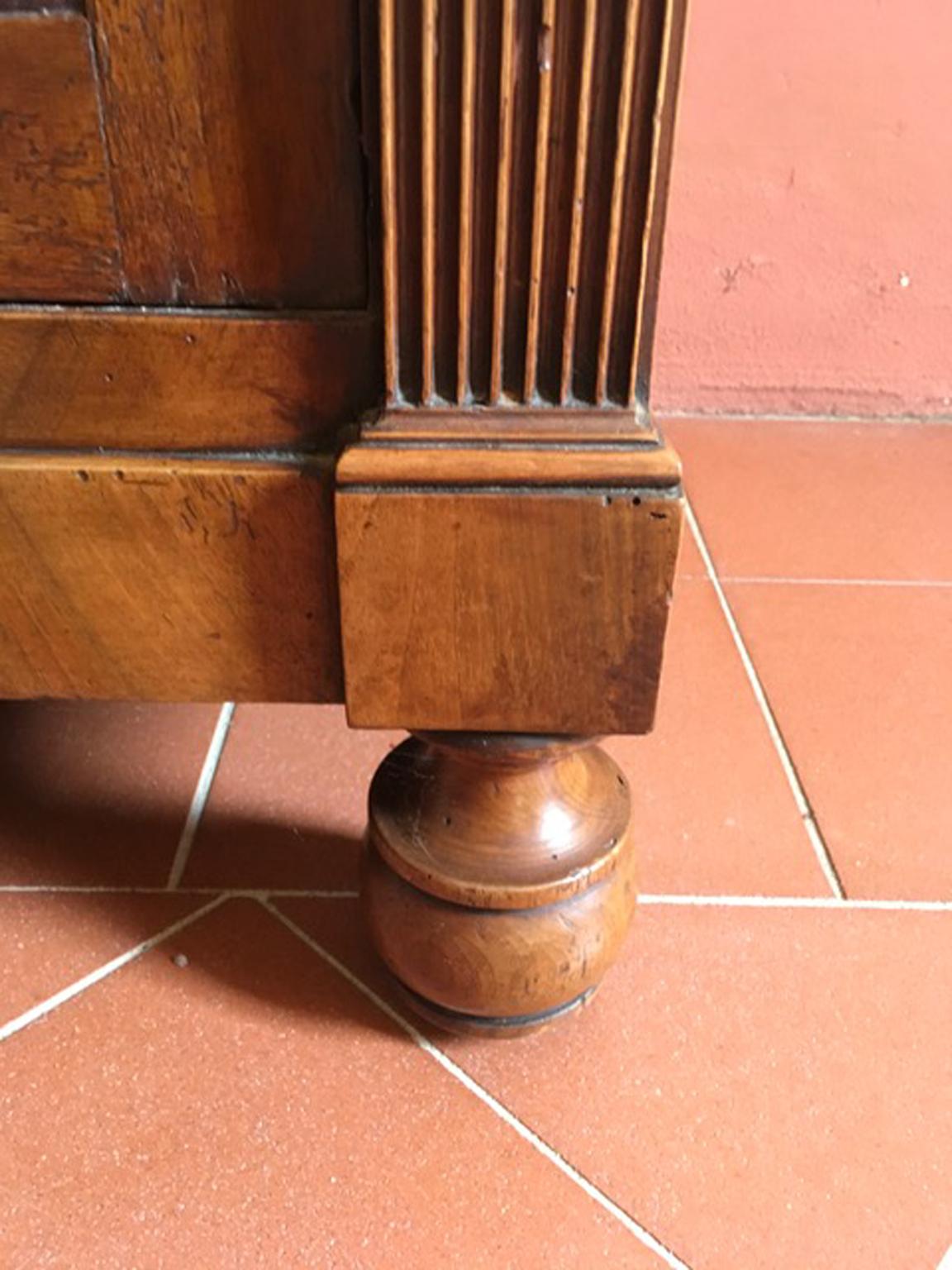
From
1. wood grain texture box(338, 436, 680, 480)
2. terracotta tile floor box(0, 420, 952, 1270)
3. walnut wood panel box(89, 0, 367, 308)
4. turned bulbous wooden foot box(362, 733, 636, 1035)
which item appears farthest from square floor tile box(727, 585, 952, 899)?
walnut wood panel box(89, 0, 367, 308)

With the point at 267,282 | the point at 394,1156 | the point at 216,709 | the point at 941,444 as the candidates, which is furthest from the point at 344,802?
the point at 941,444

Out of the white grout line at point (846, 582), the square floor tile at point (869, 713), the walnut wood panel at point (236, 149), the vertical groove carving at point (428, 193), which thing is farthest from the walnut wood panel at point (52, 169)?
the white grout line at point (846, 582)

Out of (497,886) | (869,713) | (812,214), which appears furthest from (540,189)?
(812,214)

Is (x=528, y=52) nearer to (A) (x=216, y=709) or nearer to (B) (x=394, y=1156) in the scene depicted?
(B) (x=394, y=1156)

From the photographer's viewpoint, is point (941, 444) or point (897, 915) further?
point (941, 444)

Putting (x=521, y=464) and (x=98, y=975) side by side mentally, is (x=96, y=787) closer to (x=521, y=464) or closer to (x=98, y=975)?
(x=98, y=975)

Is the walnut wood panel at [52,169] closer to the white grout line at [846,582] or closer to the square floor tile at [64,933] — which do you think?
the square floor tile at [64,933]

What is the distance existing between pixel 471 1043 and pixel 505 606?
234 millimetres

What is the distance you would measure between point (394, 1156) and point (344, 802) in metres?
0.25

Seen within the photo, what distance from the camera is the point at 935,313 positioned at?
123 centimetres

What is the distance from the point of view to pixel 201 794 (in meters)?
0.71

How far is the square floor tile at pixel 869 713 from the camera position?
66cm

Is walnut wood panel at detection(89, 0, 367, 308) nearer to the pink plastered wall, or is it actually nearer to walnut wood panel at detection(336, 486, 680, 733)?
walnut wood panel at detection(336, 486, 680, 733)

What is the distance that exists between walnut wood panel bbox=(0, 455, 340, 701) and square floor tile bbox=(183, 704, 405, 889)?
0.67 ft
